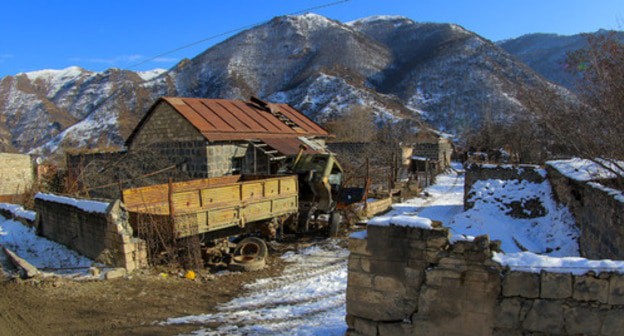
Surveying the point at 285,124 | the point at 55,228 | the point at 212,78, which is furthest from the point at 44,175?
the point at 212,78

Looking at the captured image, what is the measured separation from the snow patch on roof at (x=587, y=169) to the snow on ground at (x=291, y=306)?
20.0 ft

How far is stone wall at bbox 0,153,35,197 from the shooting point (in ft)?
79.3

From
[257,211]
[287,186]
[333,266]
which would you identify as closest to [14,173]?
[287,186]

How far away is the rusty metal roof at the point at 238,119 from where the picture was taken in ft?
57.2

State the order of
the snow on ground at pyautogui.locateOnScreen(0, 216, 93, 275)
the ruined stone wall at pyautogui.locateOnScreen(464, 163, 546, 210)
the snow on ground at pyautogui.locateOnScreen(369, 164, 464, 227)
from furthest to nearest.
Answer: the snow on ground at pyautogui.locateOnScreen(369, 164, 464, 227)
the ruined stone wall at pyautogui.locateOnScreen(464, 163, 546, 210)
the snow on ground at pyautogui.locateOnScreen(0, 216, 93, 275)

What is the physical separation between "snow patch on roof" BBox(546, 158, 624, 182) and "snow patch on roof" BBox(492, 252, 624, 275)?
16.8 ft

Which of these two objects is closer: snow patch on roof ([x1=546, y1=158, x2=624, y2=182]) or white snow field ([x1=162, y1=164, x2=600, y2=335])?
white snow field ([x1=162, y1=164, x2=600, y2=335])

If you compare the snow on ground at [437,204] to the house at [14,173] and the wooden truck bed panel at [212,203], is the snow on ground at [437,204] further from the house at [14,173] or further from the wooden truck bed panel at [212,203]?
the house at [14,173]

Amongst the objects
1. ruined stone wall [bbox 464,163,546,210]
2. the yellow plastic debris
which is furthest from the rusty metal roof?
ruined stone wall [bbox 464,163,546,210]

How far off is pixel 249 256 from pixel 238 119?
9932 millimetres

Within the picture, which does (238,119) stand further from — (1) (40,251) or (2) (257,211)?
(1) (40,251)

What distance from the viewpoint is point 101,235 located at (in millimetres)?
9883

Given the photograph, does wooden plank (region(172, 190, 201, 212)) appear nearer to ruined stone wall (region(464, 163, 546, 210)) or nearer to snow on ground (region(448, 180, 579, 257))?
snow on ground (region(448, 180, 579, 257))

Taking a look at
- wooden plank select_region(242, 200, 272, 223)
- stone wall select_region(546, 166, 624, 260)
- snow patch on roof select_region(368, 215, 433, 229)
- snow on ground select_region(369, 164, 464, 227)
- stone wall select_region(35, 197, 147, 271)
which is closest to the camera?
snow patch on roof select_region(368, 215, 433, 229)
